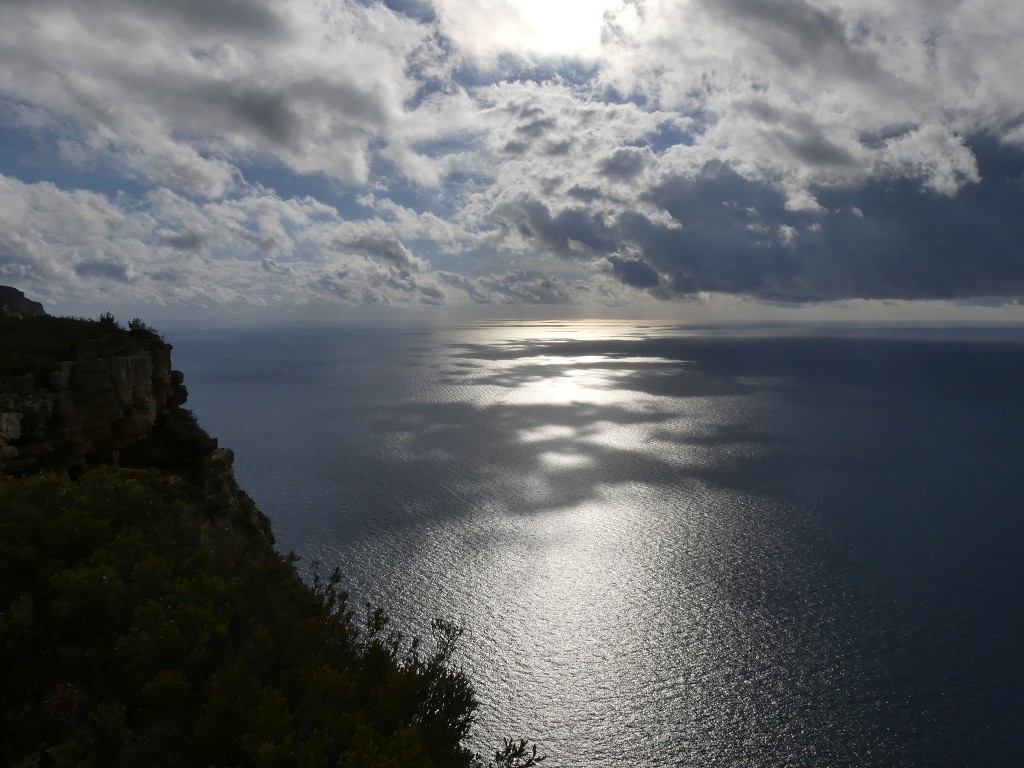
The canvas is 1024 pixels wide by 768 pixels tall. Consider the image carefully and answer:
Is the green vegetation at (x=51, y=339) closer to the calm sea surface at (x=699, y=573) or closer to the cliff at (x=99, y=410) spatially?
the cliff at (x=99, y=410)

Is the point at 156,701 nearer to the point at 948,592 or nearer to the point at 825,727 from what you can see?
the point at 825,727

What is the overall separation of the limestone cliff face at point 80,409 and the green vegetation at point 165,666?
256 inches

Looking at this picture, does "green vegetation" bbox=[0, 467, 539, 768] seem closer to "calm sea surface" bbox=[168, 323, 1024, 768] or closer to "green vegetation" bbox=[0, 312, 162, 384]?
"green vegetation" bbox=[0, 312, 162, 384]

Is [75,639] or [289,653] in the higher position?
[75,639]

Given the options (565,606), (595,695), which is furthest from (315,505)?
(595,695)

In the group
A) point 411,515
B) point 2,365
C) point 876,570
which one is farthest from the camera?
point 411,515

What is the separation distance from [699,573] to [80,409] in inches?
2352

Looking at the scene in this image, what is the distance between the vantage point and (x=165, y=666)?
12.8 meters

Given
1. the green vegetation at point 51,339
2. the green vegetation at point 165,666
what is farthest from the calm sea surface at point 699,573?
the green vegetation at point 51,339

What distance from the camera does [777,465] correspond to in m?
106

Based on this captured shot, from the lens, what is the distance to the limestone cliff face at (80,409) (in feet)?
74.6

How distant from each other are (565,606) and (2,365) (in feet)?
165

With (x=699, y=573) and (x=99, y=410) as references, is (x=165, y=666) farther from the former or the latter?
(x=699, y=573)

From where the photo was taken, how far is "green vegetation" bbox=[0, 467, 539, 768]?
10922mm
